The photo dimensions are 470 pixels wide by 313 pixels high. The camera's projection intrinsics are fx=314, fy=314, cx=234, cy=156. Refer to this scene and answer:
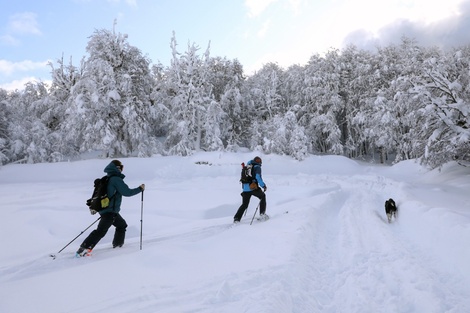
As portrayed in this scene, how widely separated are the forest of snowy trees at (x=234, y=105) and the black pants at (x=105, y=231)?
1553 centimetres

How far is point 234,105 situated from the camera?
3922 cm

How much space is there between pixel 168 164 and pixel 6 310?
2310 centimetres

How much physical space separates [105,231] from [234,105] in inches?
1334

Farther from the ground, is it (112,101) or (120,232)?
(112,101)

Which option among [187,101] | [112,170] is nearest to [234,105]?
[187,101]

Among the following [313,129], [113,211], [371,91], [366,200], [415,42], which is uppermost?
[415,42]

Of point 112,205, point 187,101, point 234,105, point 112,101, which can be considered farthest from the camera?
point 234,105

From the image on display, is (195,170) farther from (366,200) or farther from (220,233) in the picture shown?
(220,233)

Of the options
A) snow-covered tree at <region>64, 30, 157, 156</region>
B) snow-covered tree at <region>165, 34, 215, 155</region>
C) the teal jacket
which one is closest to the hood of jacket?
the teal jacket

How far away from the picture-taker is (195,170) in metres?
26.7

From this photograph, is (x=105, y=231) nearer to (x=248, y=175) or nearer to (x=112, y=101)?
(x=248, y=175)

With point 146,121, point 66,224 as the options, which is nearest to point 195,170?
point 146,121

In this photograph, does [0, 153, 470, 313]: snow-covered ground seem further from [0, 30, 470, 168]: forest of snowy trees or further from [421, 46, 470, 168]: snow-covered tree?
[0, 30, 470, 168]: forest of snowy trees

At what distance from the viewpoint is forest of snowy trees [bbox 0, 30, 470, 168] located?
717 inches
